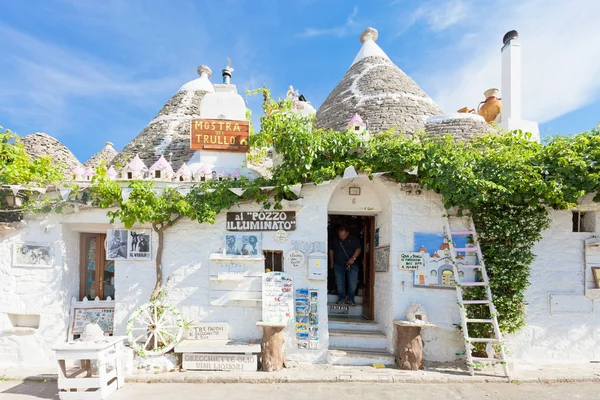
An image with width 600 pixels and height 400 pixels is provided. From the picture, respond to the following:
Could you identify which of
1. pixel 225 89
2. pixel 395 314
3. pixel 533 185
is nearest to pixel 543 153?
pixel 533 185

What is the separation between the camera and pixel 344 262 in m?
7.20

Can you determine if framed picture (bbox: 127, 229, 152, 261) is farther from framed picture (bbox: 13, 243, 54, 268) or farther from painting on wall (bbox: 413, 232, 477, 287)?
painting on wall (bbox: 413, 232, 477, 287)

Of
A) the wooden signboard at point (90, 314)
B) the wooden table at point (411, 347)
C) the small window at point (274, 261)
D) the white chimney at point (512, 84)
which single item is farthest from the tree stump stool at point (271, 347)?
the white chimney at point (512, 84)

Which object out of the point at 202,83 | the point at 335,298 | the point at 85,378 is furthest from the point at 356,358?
the point at 202,83

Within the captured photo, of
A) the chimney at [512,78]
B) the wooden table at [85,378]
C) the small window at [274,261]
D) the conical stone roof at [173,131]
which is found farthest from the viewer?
the conical stone roof at [173,131]

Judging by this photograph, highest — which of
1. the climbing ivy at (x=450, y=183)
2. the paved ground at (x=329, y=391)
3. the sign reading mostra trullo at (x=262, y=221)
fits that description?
the climbing ivy at (x=450, y=183)

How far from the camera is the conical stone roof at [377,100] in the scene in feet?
23.9

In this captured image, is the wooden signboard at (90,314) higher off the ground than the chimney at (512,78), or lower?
lower

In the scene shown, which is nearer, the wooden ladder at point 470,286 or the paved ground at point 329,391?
the paved ground at point 329,391

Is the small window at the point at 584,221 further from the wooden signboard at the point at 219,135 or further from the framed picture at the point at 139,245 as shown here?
the framed picture at the point at 139,245

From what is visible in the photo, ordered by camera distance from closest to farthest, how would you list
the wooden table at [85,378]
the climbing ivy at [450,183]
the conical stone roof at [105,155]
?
the wooden table at [85,378] < the climbing ivy at [450,183] < the conical stone roof at [105,155]

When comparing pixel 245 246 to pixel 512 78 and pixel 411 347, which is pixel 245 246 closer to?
pixel 411 347

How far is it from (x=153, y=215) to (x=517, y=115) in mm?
7830

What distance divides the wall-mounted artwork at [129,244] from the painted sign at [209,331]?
1.37 meters
